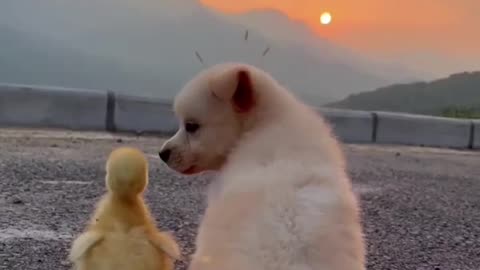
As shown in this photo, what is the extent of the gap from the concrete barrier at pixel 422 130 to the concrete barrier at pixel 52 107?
419 cm

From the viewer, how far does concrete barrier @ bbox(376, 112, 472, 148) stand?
38.5 ft

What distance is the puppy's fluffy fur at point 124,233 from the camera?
2.20 m

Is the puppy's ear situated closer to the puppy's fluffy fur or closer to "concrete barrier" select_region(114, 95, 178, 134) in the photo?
the puppy's fluffy fur

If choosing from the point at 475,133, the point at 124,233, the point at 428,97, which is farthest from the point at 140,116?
the point at 428,97

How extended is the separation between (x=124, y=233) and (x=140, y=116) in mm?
7912

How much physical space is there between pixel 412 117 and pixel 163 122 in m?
4.08

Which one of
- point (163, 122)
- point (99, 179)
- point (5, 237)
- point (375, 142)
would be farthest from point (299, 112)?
point (375, 142)

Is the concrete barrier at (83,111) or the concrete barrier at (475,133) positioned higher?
the concrete barrier at (83,111)

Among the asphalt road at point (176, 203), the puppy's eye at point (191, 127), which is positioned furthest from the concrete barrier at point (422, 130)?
the puppy's eye at point (191, 127)

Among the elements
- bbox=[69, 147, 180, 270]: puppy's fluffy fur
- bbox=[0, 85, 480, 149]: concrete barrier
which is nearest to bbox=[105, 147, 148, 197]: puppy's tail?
bbox=[69, 147, 180, 270]: puppy's fluffy fur

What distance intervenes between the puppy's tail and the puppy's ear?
1.03ft

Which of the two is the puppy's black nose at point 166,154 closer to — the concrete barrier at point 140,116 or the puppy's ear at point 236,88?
the puppy's ear at point 236,88

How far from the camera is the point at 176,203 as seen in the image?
5098 mm

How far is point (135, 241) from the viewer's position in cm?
224
